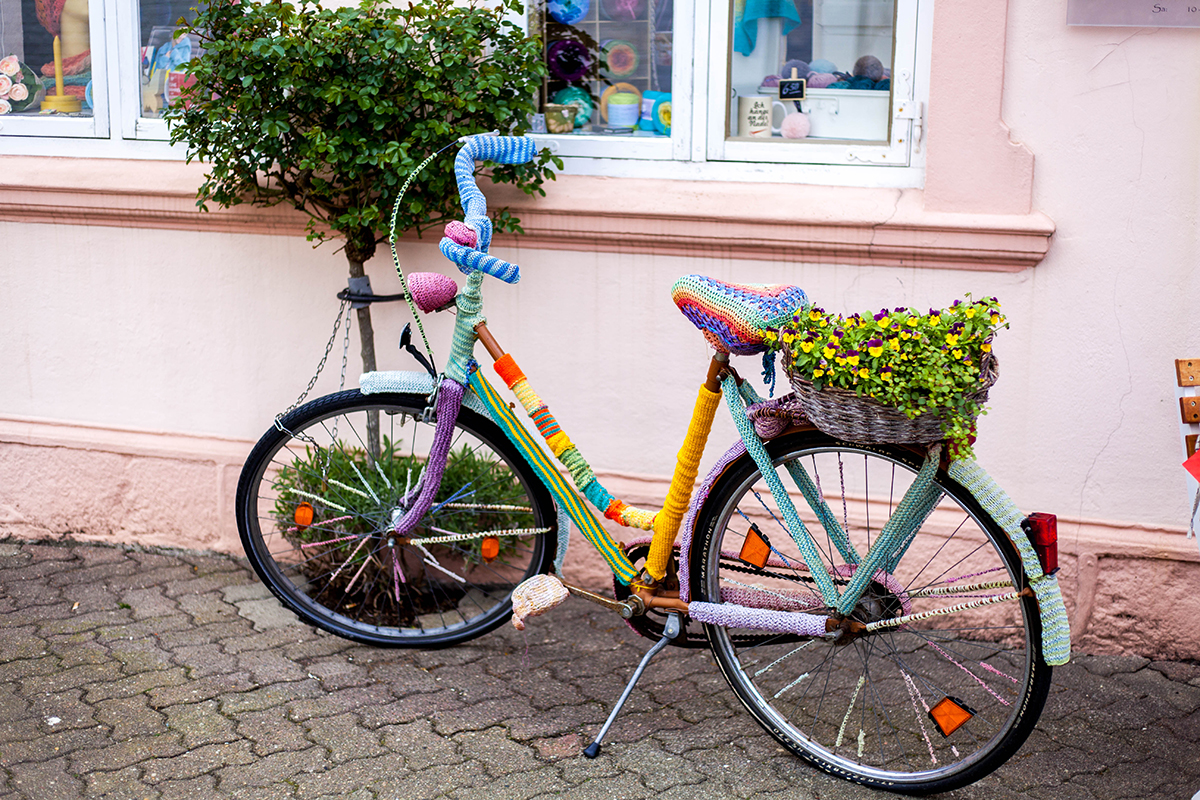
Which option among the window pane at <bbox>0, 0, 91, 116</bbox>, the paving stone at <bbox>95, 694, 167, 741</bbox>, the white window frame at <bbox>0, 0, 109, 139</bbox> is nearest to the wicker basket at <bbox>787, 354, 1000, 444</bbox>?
the paving stone at <bbox>95, 694, 167, 741</bbox>

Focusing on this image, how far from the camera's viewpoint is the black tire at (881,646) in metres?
2.84

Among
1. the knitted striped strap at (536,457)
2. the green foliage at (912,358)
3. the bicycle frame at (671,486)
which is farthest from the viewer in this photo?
the knitted striped strap at (536,457)

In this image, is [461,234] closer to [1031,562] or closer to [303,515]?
[303,515]

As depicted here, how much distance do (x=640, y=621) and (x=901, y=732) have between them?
2.59ft

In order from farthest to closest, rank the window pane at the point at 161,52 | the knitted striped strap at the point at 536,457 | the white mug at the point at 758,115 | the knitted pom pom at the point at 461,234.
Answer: the window pane at the point at 161,52 < the white mug at the point at 758,115 < the knitted striped strap at the point at 536,457 < the knitted pom pom at the point at 461,234

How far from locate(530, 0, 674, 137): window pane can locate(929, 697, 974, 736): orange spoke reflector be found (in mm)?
2153

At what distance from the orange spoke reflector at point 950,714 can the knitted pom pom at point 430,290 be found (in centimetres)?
171

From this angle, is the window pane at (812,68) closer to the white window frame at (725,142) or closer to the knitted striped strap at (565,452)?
the white window frame at (725,142)

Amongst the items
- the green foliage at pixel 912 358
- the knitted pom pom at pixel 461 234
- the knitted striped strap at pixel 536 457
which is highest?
the knitted pom pom at pixel 461 234

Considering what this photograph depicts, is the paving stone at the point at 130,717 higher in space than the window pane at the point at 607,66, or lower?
lower

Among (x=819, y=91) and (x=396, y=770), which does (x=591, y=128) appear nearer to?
(x=819, y=91)

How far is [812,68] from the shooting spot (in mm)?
3955

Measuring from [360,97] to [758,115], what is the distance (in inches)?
53.0

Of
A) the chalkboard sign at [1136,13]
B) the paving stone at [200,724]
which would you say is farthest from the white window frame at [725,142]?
the paving stone at [200,724]
